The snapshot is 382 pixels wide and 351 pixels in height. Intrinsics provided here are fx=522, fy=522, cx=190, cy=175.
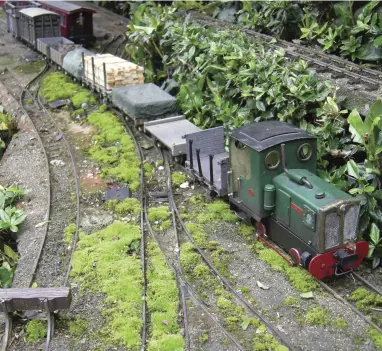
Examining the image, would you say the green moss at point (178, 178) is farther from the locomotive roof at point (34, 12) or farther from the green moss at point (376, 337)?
the locomotive roof at point (34, 12)

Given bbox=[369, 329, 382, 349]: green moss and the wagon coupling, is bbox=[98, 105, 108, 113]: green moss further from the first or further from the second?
bbox=[369, 329, 382, 349]: green moss

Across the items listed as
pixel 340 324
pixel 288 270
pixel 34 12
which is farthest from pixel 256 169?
pixel 34 12

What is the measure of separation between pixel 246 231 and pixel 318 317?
324 centimetres

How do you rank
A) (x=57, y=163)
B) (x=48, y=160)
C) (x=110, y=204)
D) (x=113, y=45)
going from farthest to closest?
(x=113, y=45), (x=48, y=160), (x=57, y=163), (x=110, y=204)

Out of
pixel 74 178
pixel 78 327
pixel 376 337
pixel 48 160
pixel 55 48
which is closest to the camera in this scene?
pixel 376 337

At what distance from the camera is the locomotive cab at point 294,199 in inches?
386

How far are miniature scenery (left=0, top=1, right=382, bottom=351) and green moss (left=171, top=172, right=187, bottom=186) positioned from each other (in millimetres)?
48

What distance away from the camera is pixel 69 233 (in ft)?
40.5

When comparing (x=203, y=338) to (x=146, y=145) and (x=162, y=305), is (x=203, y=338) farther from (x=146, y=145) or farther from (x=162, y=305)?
(x=146, y=145)

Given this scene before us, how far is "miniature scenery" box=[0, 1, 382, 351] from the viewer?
30.6 ft

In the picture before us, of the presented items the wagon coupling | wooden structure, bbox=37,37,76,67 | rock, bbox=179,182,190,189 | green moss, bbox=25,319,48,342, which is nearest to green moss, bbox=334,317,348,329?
the wagon coupling

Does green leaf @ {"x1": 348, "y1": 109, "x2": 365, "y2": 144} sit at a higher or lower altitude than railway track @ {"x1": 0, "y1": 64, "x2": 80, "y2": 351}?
higher

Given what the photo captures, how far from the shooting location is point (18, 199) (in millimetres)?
14289

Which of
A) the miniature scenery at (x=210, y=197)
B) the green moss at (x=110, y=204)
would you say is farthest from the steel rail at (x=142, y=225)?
the green moss at (x=110, y=204)
